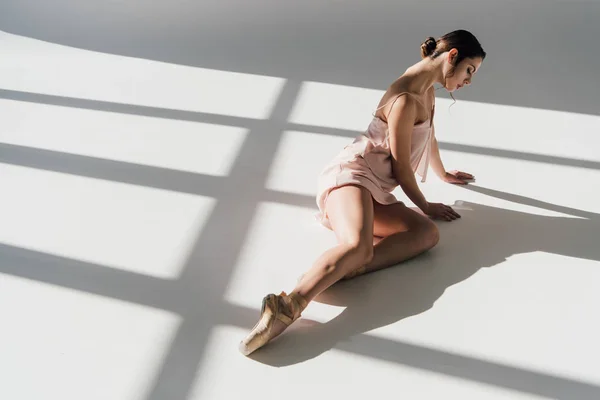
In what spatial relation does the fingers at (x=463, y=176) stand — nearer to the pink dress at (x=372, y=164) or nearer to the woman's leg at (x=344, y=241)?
the pink dress at (x=372, y=164)

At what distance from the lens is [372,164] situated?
291 cm

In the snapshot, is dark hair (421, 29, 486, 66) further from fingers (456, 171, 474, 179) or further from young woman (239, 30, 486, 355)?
fingers (456, 171, 474, 179)

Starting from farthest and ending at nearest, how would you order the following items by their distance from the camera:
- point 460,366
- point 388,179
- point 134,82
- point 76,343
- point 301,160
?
→ point 134,82 < point 301,160 < point 388,179 < point 76,343 < point 460,366

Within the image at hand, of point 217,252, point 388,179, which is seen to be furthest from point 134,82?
point 388,179

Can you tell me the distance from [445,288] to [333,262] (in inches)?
17.3

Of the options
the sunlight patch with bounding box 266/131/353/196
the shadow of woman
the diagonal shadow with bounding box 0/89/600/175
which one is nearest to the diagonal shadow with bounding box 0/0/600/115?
the diagonal shadow with bounding box 0/89/600/175

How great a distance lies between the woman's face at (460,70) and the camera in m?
2.76

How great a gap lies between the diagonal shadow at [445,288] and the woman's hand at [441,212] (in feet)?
0.11

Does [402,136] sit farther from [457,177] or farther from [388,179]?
[457,177]

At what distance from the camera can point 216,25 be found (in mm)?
5395

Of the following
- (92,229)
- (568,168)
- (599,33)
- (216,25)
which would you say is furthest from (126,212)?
(599,33)

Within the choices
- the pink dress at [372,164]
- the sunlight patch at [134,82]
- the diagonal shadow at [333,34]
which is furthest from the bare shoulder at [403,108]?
the diagonal shadow at [333,34]

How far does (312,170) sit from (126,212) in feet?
2.89

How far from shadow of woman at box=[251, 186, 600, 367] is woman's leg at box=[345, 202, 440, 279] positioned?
0.11 ft
